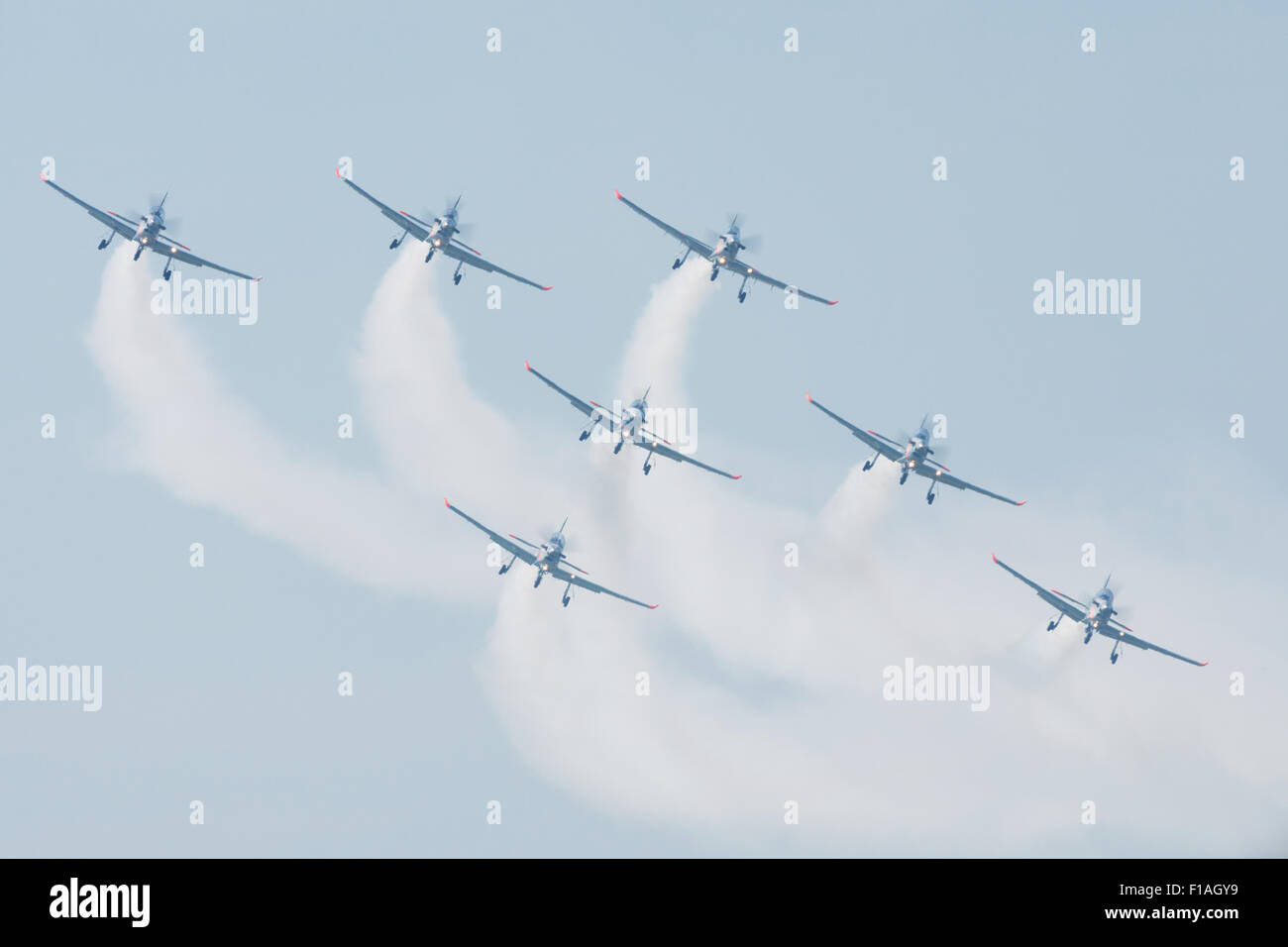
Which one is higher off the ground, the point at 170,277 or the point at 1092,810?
the point at 170,277

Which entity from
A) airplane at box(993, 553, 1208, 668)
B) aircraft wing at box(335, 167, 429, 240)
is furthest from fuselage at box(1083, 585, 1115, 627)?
aircraft wing at box(335, 167, 429, 240)

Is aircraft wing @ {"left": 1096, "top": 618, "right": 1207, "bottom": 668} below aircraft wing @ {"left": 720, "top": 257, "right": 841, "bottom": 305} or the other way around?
below

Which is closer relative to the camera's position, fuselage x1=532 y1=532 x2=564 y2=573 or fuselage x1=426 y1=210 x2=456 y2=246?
fuselage x1=532 y1=532 x2=564 y2=573

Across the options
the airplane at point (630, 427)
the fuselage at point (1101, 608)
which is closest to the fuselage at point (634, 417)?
the airplane at point (630, 427)

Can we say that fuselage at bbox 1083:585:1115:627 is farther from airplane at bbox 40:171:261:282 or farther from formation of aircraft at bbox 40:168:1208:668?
airplane at bbox 40:171:261:282

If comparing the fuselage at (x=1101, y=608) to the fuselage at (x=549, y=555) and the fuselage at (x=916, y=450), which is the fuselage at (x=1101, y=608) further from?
the fuselage at (x=549, y=555)
